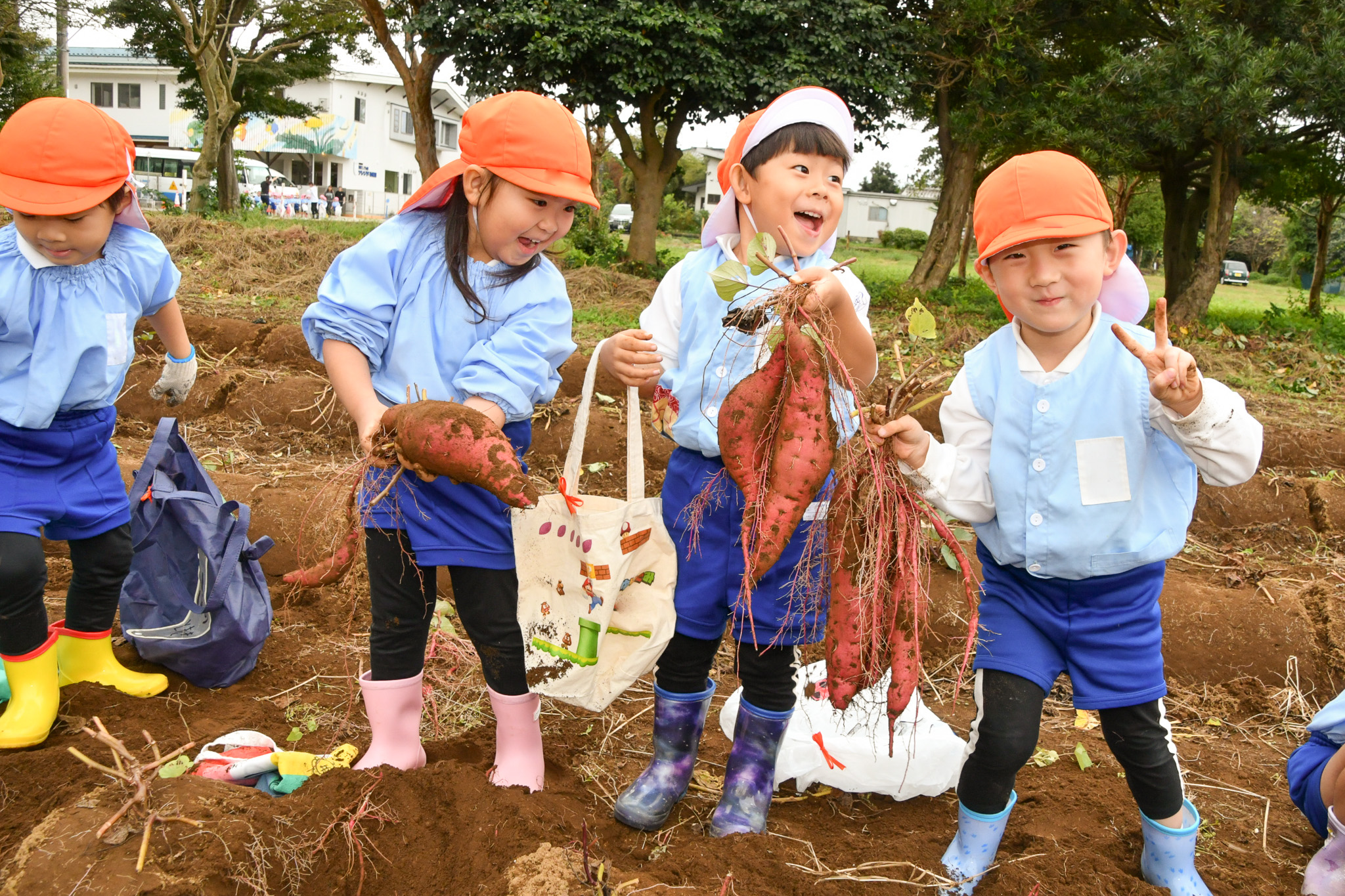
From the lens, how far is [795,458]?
1776 mm

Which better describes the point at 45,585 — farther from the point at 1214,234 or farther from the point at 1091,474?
the point at 1214,234

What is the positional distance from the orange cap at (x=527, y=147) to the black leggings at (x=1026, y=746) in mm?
1384

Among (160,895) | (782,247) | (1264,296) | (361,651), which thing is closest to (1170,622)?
(782,247)

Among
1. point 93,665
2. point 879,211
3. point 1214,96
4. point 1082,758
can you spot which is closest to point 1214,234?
point 1214,96

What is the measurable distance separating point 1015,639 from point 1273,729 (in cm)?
168

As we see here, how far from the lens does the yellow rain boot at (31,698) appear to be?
89.7 inches

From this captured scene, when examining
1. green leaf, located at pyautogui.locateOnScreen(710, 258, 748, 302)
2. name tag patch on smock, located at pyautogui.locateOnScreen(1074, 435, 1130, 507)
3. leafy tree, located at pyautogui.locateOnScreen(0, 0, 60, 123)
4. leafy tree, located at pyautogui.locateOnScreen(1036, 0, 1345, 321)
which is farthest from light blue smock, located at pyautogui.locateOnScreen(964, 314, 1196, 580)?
leafy tree, located at pyautogui.locateOnScreen(0, 0, 60, 123)

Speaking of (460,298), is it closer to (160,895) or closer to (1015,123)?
(160,895)

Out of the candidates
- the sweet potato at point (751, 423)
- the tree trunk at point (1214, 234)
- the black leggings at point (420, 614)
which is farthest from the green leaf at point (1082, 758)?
the tree trunk at point (1214, 234)

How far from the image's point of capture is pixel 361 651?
2990 millimetres

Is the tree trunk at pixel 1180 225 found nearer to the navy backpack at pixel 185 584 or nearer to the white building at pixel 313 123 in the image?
the navy backpack at pixel 185 584

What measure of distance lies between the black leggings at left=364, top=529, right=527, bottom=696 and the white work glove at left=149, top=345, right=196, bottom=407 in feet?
3.49

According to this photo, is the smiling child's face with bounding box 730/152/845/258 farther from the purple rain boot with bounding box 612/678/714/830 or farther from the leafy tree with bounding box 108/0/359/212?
the leafy tree with bounding box 108/0/359/212

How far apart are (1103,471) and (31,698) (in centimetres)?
265
